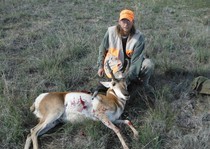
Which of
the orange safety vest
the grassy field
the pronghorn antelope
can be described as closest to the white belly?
the pronghorn antelope

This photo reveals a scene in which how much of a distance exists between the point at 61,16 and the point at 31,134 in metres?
5.98

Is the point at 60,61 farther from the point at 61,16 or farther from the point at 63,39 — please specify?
the point at 61,16

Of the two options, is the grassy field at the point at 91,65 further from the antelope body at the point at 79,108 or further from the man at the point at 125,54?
the man at the point at 125,54

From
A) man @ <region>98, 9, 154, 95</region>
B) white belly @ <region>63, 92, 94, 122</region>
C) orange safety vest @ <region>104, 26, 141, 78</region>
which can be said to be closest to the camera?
white belly @ <region>63, 92, 94, 122</region>

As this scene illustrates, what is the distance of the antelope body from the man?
637 millimetres

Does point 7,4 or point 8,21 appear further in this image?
point 7,4

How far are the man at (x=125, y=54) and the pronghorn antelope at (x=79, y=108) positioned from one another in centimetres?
63

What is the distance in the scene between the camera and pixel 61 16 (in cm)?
948

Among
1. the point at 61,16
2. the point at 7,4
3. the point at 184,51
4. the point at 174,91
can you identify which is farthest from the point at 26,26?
the point at 174,91

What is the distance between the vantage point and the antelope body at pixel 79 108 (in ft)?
13.7

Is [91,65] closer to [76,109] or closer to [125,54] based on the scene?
[125,54]

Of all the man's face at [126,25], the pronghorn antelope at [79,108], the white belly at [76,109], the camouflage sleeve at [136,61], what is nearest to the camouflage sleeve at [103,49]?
the man's face at [126,25]

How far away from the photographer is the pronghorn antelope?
4168mm

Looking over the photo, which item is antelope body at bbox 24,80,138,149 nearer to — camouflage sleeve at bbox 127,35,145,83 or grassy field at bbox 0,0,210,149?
grassy field at bbox 0,0,210,149
